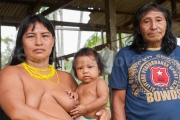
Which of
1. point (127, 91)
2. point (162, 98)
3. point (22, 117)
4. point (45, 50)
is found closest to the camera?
point (22, 117)

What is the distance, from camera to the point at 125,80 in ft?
6.32

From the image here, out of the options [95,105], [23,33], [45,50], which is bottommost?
[95,105]

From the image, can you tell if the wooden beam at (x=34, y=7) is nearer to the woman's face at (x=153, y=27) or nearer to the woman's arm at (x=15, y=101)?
the woman's face at (x=153, y=27)

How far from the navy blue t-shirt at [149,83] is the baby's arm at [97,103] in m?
0.10

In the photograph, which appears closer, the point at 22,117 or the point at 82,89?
the point at 22,117

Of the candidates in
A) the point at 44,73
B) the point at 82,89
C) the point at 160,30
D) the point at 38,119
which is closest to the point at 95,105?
the point at 82,89

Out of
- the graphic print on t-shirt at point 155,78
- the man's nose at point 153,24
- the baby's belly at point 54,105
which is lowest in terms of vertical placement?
the baby's belly at point 54,105

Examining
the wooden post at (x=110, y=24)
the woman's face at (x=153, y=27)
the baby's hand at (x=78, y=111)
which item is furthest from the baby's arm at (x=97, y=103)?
the wooden post at (x=110, y=24)

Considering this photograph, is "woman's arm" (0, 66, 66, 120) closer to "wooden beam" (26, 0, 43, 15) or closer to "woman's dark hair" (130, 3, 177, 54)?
"woman's dark hair" (130, 3, 177, 54)

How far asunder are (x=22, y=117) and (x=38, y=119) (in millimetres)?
85

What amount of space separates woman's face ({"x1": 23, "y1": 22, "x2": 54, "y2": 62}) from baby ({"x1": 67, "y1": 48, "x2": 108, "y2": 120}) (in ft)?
1.43

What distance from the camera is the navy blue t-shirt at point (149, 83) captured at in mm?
1811

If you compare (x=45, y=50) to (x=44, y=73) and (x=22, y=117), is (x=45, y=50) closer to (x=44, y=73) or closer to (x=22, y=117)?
(x=44, y=73)

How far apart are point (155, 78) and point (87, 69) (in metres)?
0.52
